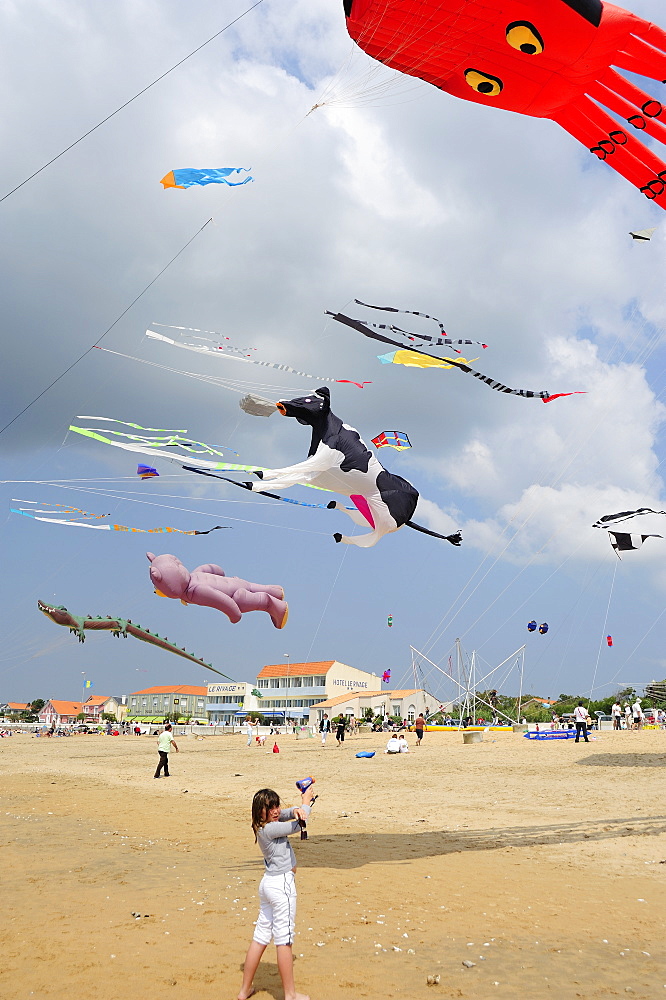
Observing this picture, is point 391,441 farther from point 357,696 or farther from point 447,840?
point 357,696

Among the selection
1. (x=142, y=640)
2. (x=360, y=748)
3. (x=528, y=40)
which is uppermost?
(x=528, y=40)

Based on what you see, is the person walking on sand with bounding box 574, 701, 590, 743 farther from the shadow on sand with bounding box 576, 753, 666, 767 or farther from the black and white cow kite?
the black and white cow kite

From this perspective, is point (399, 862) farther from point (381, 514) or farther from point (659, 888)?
point (381, 514)

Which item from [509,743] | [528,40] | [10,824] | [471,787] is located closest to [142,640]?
[10,824]

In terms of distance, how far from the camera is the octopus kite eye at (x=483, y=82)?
34.0 ft

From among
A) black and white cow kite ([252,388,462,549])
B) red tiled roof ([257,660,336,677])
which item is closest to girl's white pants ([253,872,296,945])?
black and white cow kite ([252,388,462,549])

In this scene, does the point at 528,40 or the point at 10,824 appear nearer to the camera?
the point at 528,40

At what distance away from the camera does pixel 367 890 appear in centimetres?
771

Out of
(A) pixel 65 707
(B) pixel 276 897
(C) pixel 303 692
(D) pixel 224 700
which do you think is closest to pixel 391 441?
(B) pixel 276 897

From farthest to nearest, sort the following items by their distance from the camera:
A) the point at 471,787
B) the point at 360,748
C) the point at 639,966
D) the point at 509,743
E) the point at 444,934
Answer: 1. the point at 360,748
2. the point at 509,743
3. the point at 471,787
4. the point at 444,934
5. the point at 639,966

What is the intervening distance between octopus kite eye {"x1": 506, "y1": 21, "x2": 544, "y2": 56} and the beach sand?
1051 centimetres

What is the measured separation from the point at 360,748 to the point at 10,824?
19.0m

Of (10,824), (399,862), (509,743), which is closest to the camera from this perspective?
(399,862)

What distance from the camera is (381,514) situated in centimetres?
1070
